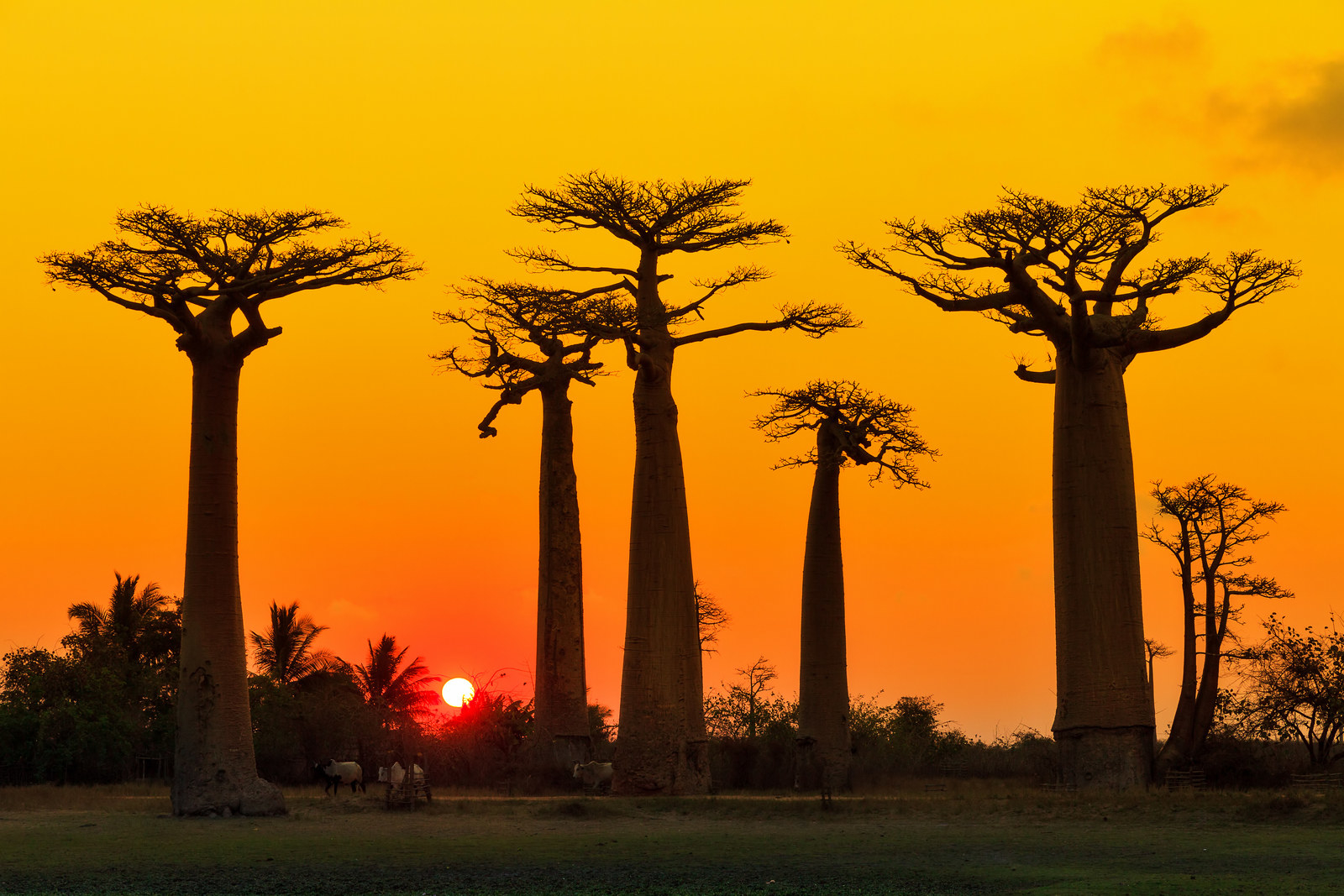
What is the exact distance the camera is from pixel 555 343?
37.3 m

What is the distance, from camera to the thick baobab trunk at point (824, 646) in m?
33.5

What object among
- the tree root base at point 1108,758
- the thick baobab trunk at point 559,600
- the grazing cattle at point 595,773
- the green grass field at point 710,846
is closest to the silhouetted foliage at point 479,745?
the thick baobab trunk at point 559,600

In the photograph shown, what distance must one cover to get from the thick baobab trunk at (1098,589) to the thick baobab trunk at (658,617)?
7655 mm

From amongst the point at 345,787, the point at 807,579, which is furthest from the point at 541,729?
the point at 807,579

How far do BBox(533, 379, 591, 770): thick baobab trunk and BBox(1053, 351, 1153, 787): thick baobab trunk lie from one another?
13725 millimetres

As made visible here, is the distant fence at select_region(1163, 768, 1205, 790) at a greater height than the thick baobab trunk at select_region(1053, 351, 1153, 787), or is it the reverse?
the thick baobab trunk at select_region(1053, 351, 1153, 787)

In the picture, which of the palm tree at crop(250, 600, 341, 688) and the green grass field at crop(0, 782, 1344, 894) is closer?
the green grass field at crop(0, 782, 1344, 894)

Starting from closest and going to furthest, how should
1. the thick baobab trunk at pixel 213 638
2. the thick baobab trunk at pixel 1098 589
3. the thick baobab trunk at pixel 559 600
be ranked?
the thick baobab trunk at pixel 213 638 → the thick baobab trunk at pixel 1098 589 → the thick baobab trunk at pixel 559 600

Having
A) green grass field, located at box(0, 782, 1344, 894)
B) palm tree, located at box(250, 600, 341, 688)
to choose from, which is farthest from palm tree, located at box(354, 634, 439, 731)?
green grass field, located at box(0, 782, 1344, 894)

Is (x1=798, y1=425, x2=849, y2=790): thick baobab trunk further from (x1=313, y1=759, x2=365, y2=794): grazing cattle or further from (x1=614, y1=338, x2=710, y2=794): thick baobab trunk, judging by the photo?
(x1=313, y1=759, x2=365, y2=794): grazing cattle

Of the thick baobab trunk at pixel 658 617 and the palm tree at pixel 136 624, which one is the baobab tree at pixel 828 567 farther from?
the palm tree at pixel 136 624

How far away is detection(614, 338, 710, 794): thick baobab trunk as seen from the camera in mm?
29984

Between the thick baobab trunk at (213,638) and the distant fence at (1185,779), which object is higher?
the thick baobab trunk at (213,638)

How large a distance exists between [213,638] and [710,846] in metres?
11.5
